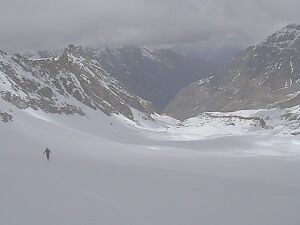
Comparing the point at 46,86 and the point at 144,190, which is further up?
the point at 46,86

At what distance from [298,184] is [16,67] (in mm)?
111877

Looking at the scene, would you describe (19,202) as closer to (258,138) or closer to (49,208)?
(49,208)

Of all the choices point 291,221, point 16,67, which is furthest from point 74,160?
point 16,67

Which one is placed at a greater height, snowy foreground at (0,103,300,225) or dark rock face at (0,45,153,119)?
dark rock face at (0,45,153,119)

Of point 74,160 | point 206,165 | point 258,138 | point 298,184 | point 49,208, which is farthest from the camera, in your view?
point 258,138

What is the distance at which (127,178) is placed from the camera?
36.4 meters

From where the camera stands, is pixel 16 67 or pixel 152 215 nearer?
pixel 152 215

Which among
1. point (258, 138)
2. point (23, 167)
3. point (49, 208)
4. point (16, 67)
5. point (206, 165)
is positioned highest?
point (16, 67)

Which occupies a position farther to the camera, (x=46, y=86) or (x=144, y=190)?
(x=46, y=86)

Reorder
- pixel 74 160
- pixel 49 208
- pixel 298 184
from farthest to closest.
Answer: pixel 74 160 → pixel 298 184 → pixel 49 208

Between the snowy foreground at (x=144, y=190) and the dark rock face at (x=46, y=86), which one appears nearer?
the snowy foreground at (x=144, y=190)

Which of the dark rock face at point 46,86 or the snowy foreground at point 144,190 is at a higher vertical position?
the dark rock face at point 46,86

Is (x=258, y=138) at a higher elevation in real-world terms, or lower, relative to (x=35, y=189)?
higher

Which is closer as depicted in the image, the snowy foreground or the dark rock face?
the snowy foreground
